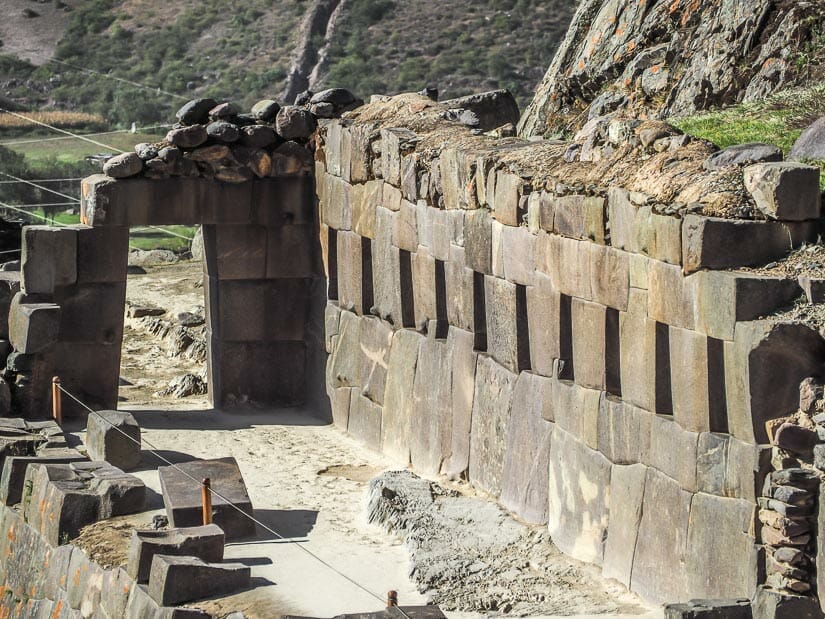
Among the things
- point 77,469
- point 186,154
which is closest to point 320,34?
point 186,154

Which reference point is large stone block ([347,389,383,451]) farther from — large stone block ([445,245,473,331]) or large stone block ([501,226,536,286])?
large stone block ([501,226,536,286])

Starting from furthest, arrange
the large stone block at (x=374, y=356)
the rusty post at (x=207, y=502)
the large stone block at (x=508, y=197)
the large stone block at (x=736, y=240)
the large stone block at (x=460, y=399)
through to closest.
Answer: the large stone block at (x=374, y=356) → the large stone block at (x=460, y=399) → the large stone block at (x=508, y=197) → the rusty post at (x=207, y=502) → the large stone block at (x=736, y=240)

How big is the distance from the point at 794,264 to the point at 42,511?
738 cm

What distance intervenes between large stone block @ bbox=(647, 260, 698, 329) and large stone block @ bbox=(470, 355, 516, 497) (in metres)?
2.91

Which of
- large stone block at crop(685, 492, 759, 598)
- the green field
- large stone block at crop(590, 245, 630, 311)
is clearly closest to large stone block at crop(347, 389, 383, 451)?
large stone block at crop(590, 245, 630, 311)

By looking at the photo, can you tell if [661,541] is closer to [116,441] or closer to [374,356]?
[374,356]

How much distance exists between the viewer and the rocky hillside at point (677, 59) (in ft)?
61.3

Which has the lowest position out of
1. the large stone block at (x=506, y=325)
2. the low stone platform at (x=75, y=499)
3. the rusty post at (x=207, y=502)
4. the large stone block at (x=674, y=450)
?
the low stone platform at (x=75, y=499)

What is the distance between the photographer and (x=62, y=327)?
18.7m

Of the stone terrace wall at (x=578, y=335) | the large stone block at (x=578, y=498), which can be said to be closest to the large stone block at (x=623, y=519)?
the stone terrace wall at (x=578, y=335)

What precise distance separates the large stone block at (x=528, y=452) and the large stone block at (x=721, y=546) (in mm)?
2639

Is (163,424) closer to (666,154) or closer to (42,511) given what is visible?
(42,511)

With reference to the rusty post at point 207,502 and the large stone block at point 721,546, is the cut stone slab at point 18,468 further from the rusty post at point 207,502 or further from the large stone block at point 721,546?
the large stone block at point 721,546

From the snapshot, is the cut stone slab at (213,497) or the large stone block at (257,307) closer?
the cut stone slab at (213,497)
